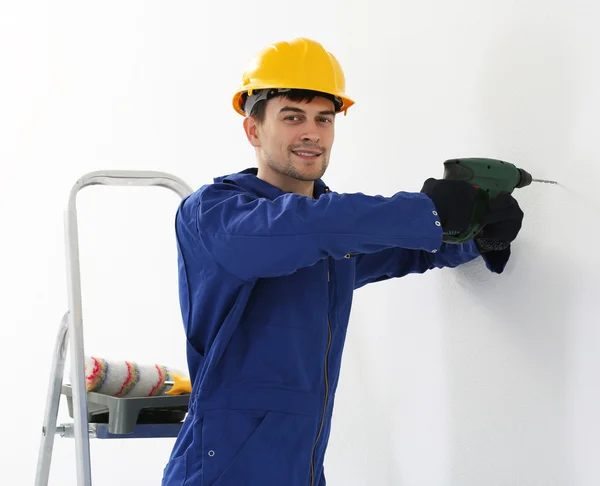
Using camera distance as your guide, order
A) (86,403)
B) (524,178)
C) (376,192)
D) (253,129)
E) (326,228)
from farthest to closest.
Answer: (376,192) → (86,403) → (253,129) → (524,178) → (326,228)

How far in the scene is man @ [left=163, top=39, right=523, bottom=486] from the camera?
1.51 meters

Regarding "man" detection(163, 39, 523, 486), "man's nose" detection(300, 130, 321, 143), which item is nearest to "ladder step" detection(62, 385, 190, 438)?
"man" detection(163, 39, 523, 486)

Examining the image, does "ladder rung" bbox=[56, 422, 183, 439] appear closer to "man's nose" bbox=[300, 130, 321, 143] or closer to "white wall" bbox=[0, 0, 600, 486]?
"white wall" bbox=[0, 0, 600, 486]

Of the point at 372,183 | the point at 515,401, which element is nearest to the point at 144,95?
the point at 372,183

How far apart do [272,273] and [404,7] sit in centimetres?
79

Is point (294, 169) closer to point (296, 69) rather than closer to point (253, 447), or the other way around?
point (296, 69)

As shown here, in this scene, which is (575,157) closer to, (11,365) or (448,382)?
(448,382)

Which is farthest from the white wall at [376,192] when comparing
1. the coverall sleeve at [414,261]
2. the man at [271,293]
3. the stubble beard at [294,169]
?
the stubble beard at [294,169]

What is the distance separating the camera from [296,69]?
5.48ft

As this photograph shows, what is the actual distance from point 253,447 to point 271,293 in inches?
11.1

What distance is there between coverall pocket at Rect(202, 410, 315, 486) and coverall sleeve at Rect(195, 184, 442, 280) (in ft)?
1.05

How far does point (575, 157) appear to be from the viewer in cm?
152

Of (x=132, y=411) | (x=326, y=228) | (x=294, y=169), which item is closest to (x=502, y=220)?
(x=326, y=228)

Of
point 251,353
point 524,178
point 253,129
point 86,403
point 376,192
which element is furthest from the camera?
point 376,192
